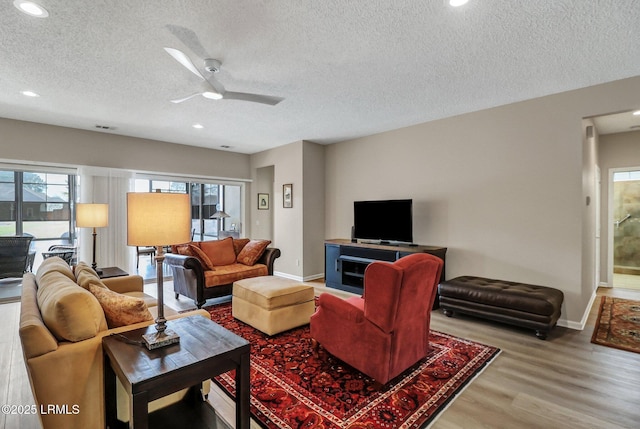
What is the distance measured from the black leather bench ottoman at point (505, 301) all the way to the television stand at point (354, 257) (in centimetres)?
68

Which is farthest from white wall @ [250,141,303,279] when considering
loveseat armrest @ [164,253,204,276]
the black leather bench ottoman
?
the black leather bench ottoman

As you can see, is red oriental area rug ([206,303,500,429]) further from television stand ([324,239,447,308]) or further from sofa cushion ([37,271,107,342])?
television stand ([324,239,447,308])

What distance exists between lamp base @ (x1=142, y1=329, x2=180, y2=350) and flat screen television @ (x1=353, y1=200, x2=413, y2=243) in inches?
139

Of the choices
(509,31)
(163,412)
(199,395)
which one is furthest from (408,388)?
(509,31)

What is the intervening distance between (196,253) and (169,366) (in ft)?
9.96

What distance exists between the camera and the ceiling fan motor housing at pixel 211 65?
2708 mm

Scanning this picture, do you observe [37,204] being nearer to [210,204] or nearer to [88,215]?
[88,215]

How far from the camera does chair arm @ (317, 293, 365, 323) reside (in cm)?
233

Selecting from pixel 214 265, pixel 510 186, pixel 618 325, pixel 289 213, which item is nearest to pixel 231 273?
pixel 214 265

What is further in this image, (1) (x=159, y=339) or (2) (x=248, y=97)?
(2) (x=248, y=97)

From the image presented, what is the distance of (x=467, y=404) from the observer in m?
2.08

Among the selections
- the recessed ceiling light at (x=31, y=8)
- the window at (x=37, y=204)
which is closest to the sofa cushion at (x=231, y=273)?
the window at (x=37, y=204)

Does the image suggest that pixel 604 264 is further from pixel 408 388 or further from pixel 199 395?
pixel 199 395

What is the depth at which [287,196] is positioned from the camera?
6117mm
